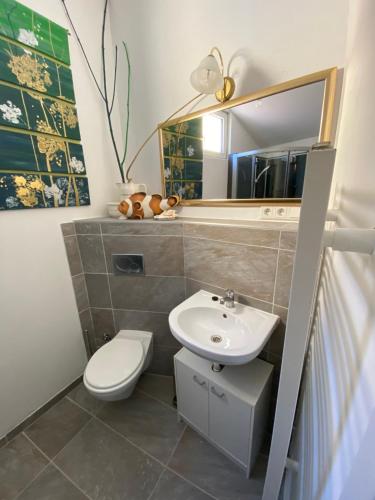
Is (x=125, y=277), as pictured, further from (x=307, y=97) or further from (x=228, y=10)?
(x=228, y=10)

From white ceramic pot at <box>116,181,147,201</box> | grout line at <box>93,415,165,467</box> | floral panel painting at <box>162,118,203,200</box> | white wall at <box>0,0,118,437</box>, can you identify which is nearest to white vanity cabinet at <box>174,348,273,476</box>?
grout line at <box>93,415,165,467</box>

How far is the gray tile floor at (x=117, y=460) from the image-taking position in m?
1.05

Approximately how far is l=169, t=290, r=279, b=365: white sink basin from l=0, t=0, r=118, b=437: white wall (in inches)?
36.1

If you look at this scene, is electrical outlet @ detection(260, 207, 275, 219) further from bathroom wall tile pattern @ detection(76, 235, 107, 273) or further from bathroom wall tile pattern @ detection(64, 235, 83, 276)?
bathroom wall tile pattern @ detection(64, 235, 83, 276)

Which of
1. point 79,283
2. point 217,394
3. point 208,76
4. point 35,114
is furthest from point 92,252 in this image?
point 208,76

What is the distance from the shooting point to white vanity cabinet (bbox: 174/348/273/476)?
3.21 feet

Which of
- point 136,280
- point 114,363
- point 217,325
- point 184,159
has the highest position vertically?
point 184,159

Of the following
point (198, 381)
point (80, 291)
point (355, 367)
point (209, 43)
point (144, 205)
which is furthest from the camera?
point (80, 291)

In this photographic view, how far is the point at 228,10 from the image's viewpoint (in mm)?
1106

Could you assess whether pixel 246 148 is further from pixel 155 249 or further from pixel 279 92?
pixel 155 249

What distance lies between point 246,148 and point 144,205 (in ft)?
2.48

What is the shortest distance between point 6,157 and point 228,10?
4.70 feet

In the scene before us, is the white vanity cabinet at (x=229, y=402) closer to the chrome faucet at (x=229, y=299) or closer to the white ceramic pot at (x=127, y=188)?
the chrome faucet at (x=229, y=299)

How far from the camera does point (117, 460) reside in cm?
117
